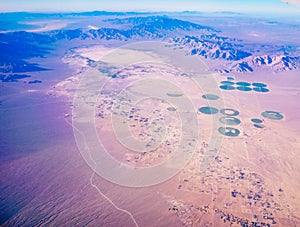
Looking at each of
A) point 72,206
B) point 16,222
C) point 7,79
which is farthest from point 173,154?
point 7,79

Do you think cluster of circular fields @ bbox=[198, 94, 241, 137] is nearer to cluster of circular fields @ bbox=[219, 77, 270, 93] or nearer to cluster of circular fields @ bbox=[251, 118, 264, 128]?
cluster of circular fields @ bbox=[251, 118, 264, 128]

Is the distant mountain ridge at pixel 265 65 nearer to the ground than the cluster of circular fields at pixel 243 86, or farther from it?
nearer to the ground

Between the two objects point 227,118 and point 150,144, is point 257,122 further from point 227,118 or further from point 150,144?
point 150,144

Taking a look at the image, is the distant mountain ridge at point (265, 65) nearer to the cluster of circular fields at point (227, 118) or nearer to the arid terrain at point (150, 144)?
the arid terrain at point (150, 144)

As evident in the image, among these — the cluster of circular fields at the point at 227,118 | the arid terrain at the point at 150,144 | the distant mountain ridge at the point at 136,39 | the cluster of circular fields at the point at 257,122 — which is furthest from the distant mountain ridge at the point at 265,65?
the cluster of circular fields at the point at 257,122

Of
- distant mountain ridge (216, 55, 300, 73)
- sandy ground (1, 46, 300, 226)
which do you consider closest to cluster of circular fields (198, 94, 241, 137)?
sandy ground (1, 46, 300, 226)
